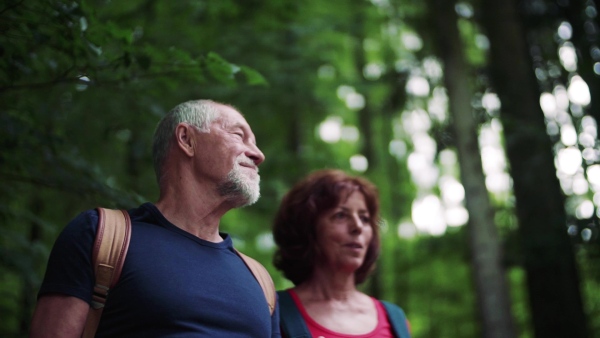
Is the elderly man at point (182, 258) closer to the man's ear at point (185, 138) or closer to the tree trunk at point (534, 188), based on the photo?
the man's ear at point (185, 138)

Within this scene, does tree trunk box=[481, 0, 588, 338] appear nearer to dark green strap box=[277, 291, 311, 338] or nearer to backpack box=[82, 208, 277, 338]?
dark green strap box=[277, 291, 311, 338]

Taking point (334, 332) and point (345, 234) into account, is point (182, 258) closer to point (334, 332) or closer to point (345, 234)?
point (334, 332)

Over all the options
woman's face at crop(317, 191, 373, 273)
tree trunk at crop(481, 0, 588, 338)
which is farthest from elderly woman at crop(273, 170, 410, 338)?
tree trunk at crop(481, 0, 588, 338)

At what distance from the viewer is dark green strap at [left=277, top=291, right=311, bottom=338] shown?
311 centimetres

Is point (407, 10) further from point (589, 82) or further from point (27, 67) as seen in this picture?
point (27, 67)

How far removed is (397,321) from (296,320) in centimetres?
60

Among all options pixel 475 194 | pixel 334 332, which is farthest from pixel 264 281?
pixel 475 194

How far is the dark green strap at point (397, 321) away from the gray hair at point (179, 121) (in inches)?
61.2

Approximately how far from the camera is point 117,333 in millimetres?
2145

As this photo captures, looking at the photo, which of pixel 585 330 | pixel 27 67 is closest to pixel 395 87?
pixel 585 330

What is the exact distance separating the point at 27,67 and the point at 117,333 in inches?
68.6

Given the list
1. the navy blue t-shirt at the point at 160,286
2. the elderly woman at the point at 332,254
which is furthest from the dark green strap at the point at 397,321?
the navy blue t-shirt at the point at 160,286

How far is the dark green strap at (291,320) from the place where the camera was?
311 cm

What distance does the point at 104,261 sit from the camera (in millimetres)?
2111
